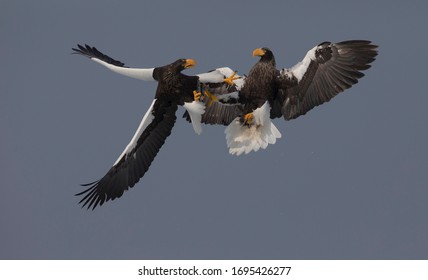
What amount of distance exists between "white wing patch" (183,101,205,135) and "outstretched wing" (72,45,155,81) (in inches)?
14.7

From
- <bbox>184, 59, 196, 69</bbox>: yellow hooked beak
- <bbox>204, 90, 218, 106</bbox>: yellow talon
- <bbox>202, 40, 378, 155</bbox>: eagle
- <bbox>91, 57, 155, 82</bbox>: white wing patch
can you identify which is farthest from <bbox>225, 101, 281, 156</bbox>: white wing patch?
<bbox>91, 57, 155, 82</bbox>: white wing patch

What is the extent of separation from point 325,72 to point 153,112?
148 cm

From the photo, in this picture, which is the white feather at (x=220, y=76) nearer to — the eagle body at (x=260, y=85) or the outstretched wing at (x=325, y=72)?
the eagle body at (x=260, y=85)

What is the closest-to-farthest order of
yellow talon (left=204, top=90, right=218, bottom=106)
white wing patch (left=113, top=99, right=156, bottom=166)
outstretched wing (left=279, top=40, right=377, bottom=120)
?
outstretched wing (left=279, top=40, right=377, bottom=120), yellow talon (left=204, top=90, right=218, bottom=106), white wing patch (left=113, top=99, right=156, bottom=166)

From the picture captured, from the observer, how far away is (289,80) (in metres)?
9.26

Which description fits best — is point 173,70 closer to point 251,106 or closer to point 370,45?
point 251,106

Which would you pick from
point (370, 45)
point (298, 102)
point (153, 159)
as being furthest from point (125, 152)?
point (370, 45)

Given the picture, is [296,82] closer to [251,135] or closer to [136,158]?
Answer: [251,135]

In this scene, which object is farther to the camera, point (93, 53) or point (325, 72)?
point (93, 53)

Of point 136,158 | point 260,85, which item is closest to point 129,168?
point 136,158

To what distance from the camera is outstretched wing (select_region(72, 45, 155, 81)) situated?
941 cm

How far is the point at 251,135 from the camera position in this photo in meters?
9.46

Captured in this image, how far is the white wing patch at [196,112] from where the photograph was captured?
932 centimetres

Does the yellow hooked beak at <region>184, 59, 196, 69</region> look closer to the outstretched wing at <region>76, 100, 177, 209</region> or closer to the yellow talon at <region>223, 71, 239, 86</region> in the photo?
the yellow talon at <region>223, 71, 239, 86</region>
